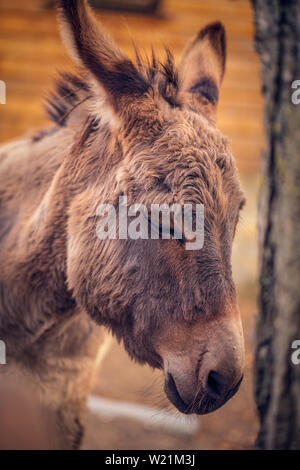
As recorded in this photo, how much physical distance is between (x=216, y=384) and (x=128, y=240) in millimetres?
471

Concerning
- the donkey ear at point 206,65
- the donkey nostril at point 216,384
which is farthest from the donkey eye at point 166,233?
the donkey ear at point 206,65

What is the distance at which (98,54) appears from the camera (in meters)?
1.10

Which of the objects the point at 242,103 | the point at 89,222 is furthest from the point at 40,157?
the point at 242,103

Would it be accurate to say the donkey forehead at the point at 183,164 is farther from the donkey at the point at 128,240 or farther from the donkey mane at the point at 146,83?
the donkey mane at the point at 146,83

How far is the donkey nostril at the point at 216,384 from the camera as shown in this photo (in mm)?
1002

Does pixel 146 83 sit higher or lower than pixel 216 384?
higher

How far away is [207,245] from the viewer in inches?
41.3

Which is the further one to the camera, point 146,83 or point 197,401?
point 146,83

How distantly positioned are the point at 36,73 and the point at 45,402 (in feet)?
11.7

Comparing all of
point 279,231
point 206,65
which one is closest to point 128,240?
point 206,65

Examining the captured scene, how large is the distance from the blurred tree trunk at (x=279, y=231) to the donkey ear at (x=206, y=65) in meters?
0.39

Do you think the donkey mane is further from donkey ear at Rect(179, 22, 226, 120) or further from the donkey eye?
the donkey eye

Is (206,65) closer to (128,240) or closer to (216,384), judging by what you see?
(128,240)
